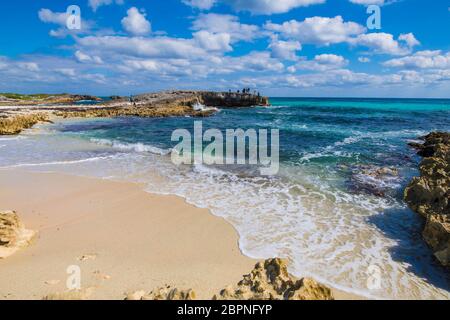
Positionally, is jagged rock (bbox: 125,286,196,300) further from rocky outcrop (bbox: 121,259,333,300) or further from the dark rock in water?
the dark rock in water

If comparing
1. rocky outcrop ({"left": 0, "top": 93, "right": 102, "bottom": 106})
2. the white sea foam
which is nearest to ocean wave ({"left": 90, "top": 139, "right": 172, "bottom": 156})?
the white sea foam

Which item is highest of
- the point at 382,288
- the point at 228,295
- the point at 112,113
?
the point at 112,113

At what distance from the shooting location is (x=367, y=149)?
63.5 ft

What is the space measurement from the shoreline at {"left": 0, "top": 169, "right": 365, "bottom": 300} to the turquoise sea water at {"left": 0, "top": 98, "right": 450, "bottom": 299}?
2.28 feet

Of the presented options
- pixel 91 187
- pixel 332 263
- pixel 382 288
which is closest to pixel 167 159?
pixel 91 187

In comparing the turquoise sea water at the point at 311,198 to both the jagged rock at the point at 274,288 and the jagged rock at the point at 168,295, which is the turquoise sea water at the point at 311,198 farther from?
the jagged rock at the point at 168,295

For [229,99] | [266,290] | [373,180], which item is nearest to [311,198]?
[373,180]

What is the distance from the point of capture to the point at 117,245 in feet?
22.3

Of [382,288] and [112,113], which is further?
[112,113]

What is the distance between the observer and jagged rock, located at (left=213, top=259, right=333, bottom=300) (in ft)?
12.9

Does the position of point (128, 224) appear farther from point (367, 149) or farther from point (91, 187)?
point (367, 149)

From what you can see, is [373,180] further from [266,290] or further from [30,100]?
[30,100]

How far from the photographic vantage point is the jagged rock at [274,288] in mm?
3928
